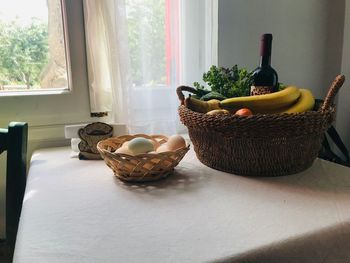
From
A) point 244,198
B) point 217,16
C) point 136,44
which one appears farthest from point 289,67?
point 244,198

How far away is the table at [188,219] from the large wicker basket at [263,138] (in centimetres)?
3

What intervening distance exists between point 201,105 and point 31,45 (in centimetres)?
A: 61

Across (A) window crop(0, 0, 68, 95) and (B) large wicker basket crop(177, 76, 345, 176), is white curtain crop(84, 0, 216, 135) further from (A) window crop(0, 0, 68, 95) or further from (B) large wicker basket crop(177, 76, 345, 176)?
(B) large wicker basket crop(177, 76, 345, 176)

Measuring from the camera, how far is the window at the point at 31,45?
36.9 inches

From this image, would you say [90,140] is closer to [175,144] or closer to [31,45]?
[175,144]

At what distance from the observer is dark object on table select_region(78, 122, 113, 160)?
84cm

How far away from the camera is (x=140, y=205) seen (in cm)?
54

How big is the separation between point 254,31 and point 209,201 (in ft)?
2.61

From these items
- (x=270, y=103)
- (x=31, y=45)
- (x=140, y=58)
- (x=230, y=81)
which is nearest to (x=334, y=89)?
(x=270, y=103)

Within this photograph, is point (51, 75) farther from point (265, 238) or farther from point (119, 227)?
point (265, 238)

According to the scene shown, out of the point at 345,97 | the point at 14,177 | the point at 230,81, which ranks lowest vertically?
the point at 14,177

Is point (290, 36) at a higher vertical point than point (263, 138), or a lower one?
higher

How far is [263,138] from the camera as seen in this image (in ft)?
2.05

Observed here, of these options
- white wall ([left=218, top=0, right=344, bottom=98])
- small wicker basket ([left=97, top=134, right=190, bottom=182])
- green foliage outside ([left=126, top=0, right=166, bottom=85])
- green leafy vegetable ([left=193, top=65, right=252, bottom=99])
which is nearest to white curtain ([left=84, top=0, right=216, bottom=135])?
green foliage outside ([left=126, top=0, right=166, bottom=85])
